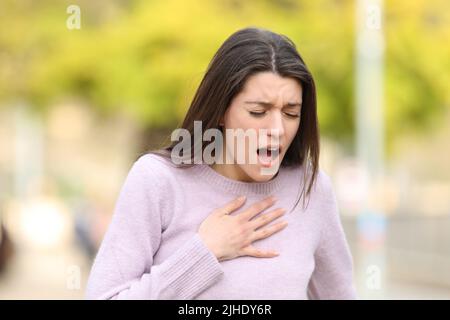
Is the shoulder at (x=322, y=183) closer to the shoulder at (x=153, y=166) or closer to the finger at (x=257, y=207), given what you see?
the finger at (x=257, y=207)

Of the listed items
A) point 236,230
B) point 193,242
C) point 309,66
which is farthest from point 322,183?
point 309,66

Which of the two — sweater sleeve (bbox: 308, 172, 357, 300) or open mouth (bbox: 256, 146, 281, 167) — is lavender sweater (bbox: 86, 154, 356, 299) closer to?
sweater sleeve (bbox: 308, 172, 357, 300)

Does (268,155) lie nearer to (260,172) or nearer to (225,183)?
(260,172)

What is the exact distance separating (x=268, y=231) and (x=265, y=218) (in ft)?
0.10

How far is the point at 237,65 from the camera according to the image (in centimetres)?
202

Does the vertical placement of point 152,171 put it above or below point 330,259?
above

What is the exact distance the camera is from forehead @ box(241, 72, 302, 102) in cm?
200

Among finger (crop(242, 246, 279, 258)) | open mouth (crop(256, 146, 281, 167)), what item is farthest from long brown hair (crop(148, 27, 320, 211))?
finger (crop(242, 246, 279, 258))

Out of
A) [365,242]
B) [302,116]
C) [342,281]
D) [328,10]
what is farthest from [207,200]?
[328,10]

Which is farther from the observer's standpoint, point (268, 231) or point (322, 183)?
point (322, 183)

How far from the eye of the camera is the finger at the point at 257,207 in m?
2.12

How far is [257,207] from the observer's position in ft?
7.02

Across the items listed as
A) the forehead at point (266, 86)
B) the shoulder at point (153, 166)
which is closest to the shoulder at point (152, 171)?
the shoulder at point (153, 166)

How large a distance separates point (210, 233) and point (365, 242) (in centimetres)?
792
